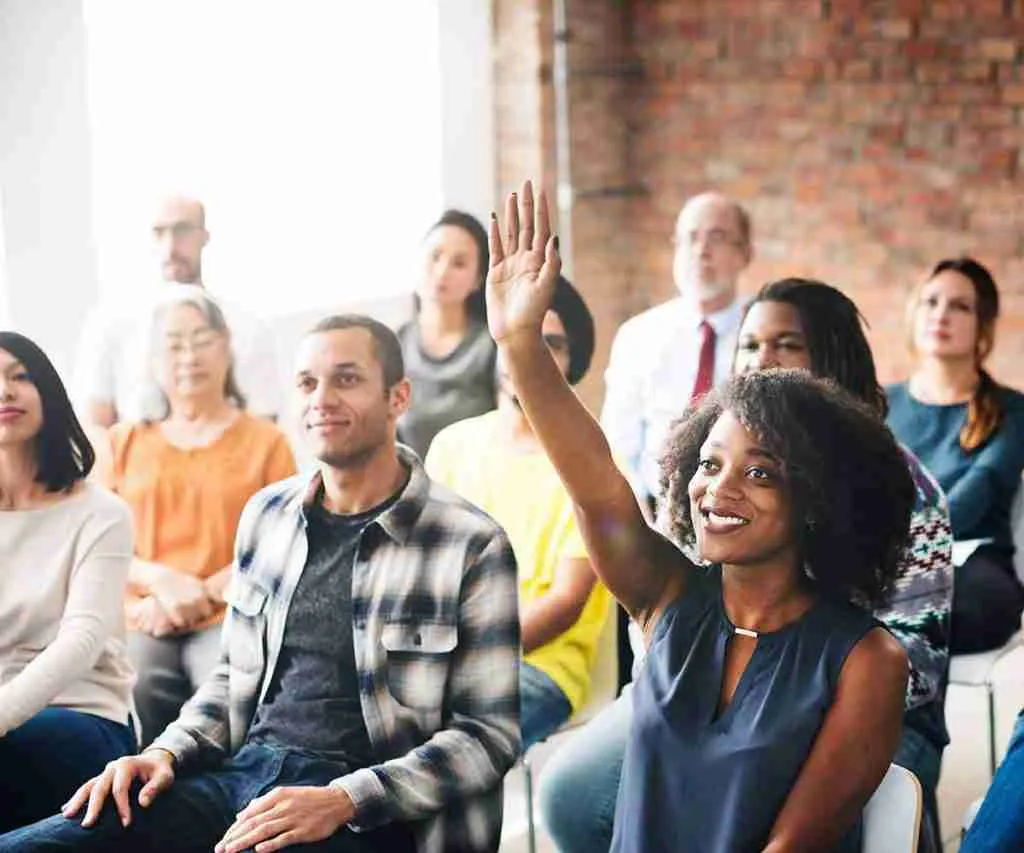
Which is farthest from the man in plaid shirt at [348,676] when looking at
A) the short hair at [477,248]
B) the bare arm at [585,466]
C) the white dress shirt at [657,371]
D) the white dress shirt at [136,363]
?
the white dress shirt at [657,371]

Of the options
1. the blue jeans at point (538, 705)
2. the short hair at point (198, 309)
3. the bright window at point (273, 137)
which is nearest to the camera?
the blue jeans at point (538, 705)

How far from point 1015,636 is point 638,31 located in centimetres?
314

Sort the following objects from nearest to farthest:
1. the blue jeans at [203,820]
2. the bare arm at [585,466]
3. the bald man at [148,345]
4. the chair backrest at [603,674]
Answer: the bare arm at [585,466]
the blue jeans at [203,820]
the chair backrest at [603,674]
the bald man at [148,345]

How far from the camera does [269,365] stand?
388cm

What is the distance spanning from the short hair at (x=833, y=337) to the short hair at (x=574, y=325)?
0.55m

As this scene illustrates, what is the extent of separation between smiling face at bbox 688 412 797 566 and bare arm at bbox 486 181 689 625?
0.38ft

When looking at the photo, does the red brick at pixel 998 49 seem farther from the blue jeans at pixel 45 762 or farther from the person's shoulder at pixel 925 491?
the blue jeans at pixel 45 762

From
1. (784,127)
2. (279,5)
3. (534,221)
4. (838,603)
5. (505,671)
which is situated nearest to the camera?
(838,603)

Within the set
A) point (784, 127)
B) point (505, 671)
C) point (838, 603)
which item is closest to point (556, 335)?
point (505, 671)

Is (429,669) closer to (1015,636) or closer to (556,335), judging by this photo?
(556,335)

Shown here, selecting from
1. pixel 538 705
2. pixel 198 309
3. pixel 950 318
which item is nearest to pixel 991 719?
pixel 950 318

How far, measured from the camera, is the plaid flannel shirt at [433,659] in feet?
7.82

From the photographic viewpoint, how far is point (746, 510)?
2.03m

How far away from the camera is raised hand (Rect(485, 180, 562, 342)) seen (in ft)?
7.09
